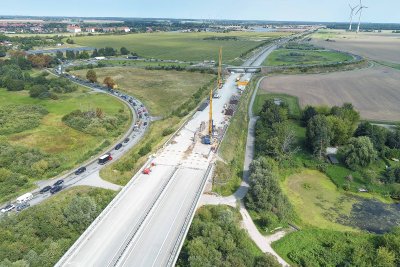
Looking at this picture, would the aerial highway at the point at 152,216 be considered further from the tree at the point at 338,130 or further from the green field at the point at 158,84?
the green field at the point at 158,84

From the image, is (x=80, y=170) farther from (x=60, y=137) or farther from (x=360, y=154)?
(x=360, y=154)

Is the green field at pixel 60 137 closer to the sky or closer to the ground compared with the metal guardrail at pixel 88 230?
closer to the ground

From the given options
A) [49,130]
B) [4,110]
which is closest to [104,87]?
[4,110]

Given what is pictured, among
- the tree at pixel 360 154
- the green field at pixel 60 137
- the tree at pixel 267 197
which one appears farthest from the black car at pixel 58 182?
the tree at pixel 360 154

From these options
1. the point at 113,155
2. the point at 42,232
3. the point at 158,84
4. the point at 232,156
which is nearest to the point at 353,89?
the point at 158,84

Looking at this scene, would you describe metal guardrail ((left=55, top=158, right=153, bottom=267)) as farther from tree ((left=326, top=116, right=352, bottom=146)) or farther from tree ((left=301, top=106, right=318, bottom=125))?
tree ((left=301, top=106, right=318, bottom=125))
